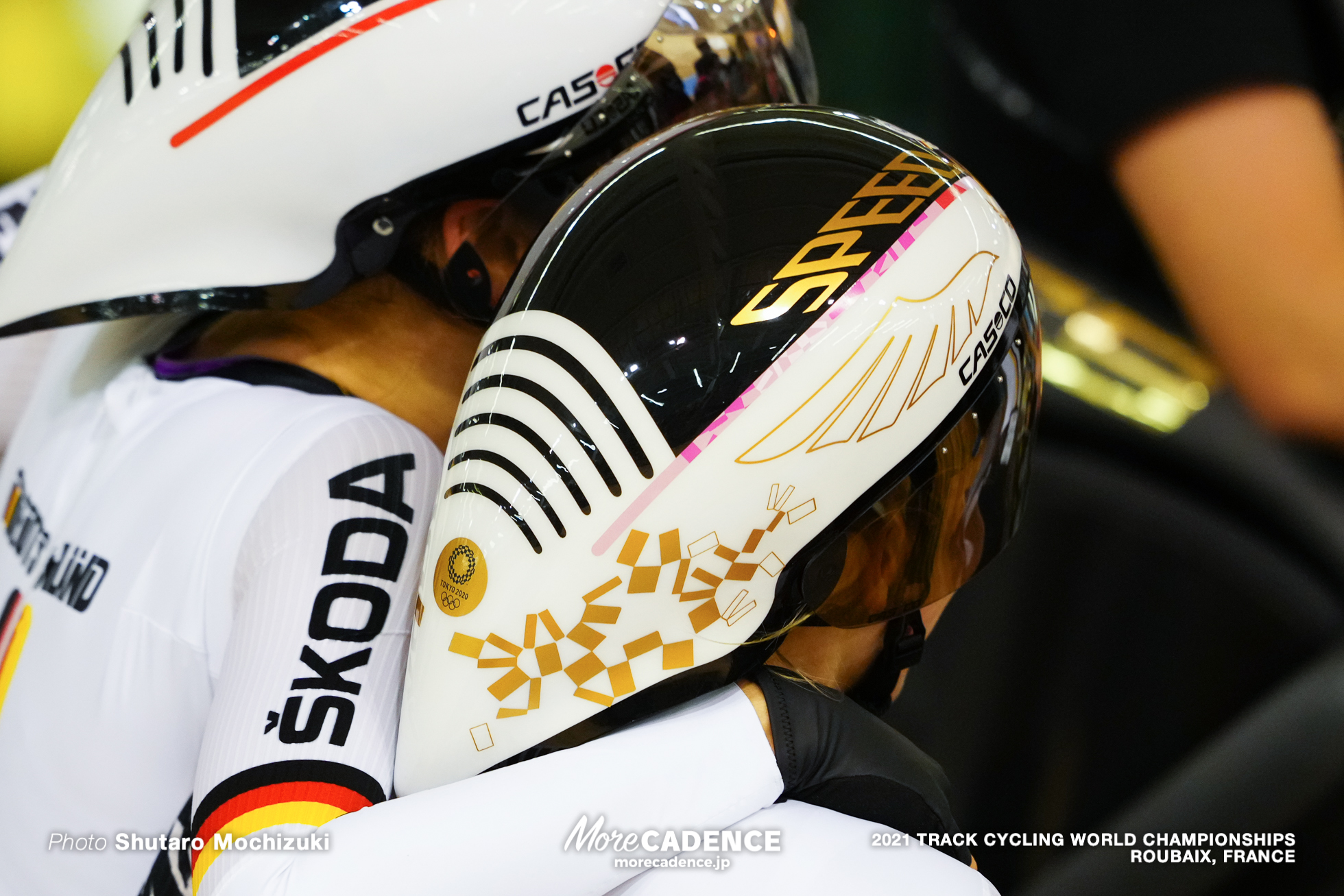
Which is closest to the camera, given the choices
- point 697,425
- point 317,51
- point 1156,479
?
point 697,425

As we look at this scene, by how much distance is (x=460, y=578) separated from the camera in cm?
61

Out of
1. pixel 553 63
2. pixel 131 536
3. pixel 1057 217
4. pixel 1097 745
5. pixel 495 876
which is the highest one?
pixel 1057 217

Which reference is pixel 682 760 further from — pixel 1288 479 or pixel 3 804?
pixel 1288 479

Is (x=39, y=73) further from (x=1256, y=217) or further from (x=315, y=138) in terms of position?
(x=1256, y=217)

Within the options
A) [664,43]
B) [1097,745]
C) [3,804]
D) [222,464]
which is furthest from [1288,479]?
[3,804]

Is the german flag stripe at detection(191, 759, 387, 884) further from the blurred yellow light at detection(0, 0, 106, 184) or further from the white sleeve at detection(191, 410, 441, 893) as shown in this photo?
the blurred yellow light at detection(0, 0, 106, 184)

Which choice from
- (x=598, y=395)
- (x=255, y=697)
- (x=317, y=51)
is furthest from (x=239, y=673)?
(x=317, y=51)

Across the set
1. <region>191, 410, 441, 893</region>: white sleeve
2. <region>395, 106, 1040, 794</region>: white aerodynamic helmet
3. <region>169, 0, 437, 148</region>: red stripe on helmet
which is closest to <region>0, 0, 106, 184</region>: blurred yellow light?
<region>169, 0, 437, 148</region>: red stripe on helmet

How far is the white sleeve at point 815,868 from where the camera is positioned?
23.2 inches

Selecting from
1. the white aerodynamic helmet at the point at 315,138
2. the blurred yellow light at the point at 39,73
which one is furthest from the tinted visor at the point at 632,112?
the blurred yellow light at the point at 39,73

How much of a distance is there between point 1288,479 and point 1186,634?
9.4 inches

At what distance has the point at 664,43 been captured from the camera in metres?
0.79

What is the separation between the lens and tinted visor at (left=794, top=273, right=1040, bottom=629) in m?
0.63

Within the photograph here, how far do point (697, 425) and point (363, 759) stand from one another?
253mm
